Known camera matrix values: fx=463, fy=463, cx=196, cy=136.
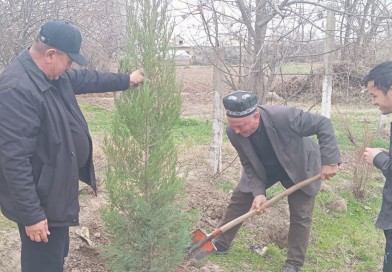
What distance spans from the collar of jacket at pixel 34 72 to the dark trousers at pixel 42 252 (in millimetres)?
959

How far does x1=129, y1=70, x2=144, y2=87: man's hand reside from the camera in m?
3.52

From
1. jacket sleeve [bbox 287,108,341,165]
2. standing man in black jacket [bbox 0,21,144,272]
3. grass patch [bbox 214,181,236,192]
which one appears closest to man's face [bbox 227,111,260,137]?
jacket sleeve [bbox 287,108,341,165]

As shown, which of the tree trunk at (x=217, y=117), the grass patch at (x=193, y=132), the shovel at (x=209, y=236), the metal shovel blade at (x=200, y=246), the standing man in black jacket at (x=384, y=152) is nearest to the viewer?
the standing man in black jacket at (x=384, y=152)

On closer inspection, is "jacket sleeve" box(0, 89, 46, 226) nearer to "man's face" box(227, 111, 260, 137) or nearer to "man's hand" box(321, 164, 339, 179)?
"man's face" box(227, 111, 260, 137)

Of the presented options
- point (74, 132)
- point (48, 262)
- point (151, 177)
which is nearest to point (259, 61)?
point (151, 177)

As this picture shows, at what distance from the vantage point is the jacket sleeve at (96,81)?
3.50 m

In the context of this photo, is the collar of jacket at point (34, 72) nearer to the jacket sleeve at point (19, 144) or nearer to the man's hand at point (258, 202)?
the jacket sleeve at point (19, 144)

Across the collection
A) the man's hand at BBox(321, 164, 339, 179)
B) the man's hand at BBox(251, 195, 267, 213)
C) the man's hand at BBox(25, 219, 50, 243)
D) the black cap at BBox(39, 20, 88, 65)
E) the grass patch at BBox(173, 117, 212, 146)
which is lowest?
the grass patch at BBox(173, 117, 212, 146)

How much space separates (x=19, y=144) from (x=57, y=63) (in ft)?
1.93

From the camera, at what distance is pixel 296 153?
4.34 meters

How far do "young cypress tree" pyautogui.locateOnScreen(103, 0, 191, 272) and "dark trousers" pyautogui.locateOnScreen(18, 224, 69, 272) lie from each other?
54cm

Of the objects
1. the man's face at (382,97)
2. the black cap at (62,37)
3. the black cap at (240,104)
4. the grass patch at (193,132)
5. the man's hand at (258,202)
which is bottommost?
the grass patch at (193,132)

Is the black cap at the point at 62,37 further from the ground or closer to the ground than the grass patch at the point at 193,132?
further from the ground

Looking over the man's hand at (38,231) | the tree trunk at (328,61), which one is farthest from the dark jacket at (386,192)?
the tree trunk at (328,61)
